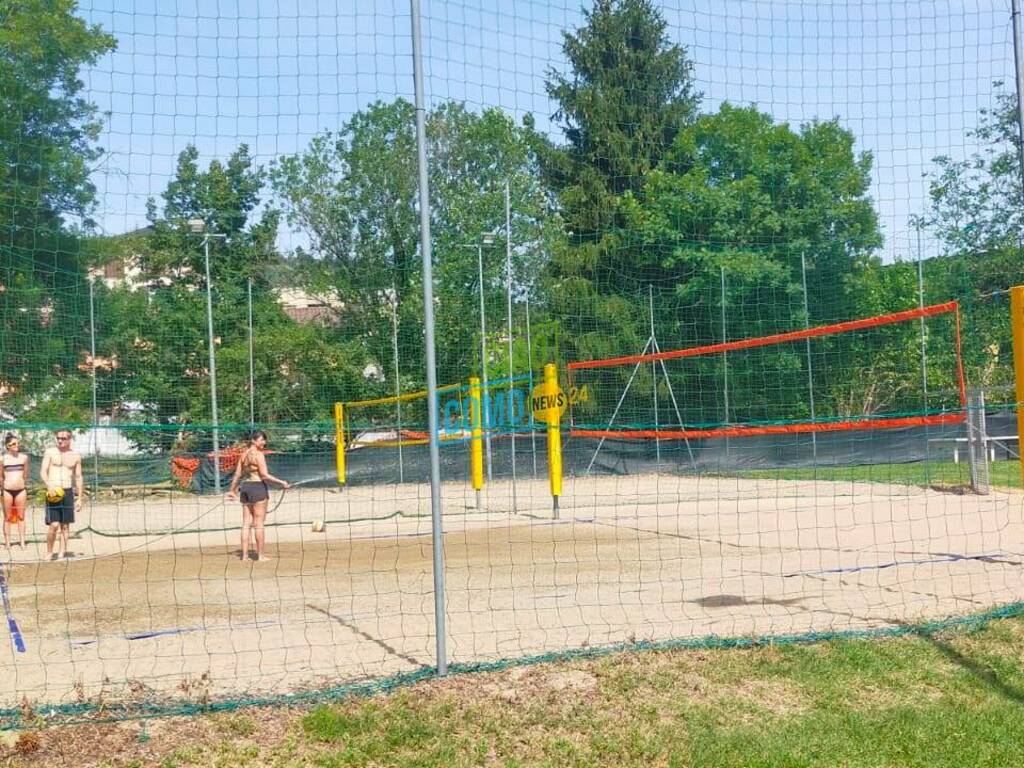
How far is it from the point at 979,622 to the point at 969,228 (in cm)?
557

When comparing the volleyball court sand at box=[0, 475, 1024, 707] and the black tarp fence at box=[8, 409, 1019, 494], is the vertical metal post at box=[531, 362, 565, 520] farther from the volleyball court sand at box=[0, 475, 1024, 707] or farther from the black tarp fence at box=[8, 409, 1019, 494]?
the black tarp fence at box=[8, 409, 1019, 494]

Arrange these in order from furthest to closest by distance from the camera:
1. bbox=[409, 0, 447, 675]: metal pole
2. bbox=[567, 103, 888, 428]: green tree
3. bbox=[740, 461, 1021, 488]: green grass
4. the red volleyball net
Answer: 1. bbox=[740, 461, 1021, 488]: green grass
2. the red volleyball net
3. bbox=[567, 103, 888, 428]: green tree
4. bbox=[409, 0, 447, 675]: metal pole

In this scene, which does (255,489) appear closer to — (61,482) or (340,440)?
(61,482)

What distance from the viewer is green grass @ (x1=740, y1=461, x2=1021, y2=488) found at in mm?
20812

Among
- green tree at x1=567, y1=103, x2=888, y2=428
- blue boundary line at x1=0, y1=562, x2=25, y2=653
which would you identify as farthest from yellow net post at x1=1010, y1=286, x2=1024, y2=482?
blue boundary line at x1=0, y1=562, x2=25, y2=653

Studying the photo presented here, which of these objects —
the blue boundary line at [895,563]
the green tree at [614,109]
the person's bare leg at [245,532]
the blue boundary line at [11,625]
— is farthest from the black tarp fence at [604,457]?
the green tree at [614,109]

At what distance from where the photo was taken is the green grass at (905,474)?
20812 mm

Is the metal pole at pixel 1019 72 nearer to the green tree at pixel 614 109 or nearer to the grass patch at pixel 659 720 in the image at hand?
the green tree at pixel 614 109

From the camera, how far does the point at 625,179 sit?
9.28 meters

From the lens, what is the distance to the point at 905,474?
22.0 metres

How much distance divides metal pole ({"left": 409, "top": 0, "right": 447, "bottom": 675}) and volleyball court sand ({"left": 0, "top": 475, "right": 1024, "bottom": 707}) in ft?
1.87

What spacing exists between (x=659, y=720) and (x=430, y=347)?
2357mm

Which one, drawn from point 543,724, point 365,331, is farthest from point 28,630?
point 365,331

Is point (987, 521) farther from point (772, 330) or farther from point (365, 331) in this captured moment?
point (365, 331)
